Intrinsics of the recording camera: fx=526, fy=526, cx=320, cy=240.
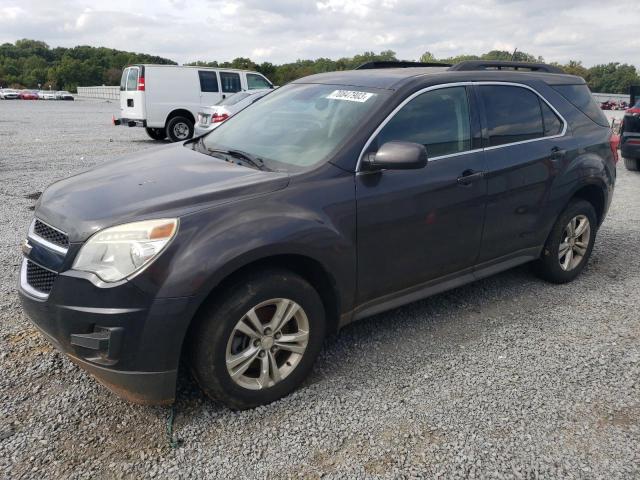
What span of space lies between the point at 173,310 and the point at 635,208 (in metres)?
7.43

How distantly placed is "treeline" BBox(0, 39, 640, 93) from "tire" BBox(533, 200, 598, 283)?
53784mm

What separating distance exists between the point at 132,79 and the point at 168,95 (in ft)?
3.47

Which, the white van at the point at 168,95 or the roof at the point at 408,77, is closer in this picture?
the roof at the point at 408,77

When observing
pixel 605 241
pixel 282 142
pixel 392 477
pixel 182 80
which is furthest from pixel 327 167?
pixel 182 80

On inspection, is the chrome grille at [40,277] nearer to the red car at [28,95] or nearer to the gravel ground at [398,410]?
the gravel ground at [398,410]

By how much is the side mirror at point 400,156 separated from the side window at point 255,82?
43.8 feet

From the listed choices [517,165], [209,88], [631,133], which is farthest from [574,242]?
[209,88]

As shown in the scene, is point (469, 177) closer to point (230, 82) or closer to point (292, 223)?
point (292, 223)

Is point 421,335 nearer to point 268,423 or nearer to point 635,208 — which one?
point 268,423

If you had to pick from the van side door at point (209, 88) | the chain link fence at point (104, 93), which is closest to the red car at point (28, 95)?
the chain link fence at point (104, 93)

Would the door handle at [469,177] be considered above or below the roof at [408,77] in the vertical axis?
below

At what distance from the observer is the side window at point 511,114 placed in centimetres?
378

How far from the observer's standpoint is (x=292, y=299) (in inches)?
109

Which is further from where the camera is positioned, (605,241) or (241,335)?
(605,241)
